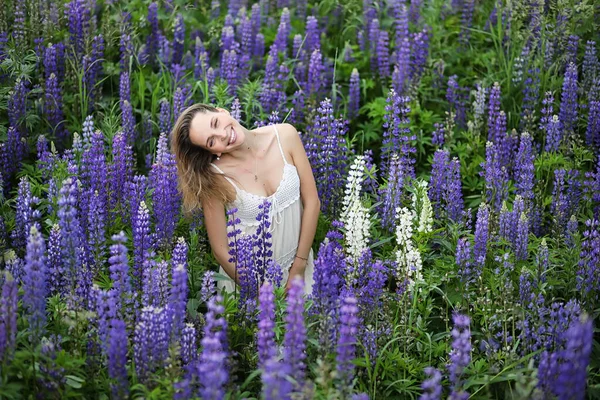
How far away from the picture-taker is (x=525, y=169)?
5.57 meters

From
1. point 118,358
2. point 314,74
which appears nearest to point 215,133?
point 118,358

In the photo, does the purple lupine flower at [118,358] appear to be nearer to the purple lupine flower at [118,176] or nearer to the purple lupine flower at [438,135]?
the purple lupine flower at [118,176]

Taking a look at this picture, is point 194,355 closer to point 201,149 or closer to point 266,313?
point 266,313

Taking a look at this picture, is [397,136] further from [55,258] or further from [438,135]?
[55,258]

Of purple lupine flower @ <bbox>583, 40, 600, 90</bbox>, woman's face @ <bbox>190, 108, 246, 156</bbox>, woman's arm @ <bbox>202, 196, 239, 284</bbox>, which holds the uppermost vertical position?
purple lupine flower @ <bbox>583, 40, 600, 90</bbox>

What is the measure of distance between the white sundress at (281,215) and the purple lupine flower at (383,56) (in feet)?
7.65

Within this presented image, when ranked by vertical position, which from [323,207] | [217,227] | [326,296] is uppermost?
[326,296]

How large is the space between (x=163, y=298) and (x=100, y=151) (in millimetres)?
1774

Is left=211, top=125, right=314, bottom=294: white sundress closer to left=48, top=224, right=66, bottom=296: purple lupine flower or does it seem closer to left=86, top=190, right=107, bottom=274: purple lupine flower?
left=86, top=190, right=107, bottom=274: purple lupine flower

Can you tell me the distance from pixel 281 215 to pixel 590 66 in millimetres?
3107

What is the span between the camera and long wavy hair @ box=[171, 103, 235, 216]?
4.93 meters

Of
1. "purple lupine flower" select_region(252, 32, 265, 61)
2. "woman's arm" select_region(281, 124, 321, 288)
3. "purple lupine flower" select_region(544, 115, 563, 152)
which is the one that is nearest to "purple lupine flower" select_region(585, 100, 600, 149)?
"purple lupine flower" select_region(544, 115, 563, 152)

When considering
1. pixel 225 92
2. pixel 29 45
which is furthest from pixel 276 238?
pixel 29 45

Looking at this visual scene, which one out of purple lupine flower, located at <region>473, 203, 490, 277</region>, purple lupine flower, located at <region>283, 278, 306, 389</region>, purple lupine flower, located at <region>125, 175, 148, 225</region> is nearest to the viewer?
purple lupine flower, located at <region>283, 278, 306, 389</region>
